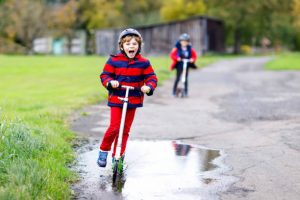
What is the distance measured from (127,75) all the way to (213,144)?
285 centimetres

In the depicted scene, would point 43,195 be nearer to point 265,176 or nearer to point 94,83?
point 265,176

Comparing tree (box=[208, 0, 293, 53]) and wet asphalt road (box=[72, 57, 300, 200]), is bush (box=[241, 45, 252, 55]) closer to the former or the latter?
tree (box=[208, 0, 293, 53])

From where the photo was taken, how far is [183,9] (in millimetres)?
68125

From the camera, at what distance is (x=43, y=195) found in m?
5.61

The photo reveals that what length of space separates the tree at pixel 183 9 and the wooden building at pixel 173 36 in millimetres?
6508

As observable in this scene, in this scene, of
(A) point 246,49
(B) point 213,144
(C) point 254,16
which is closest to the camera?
(B) point 213,144

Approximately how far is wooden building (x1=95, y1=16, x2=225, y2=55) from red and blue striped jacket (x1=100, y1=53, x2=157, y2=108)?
47755 millimetres

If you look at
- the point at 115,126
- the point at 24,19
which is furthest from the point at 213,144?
the point at 24,19

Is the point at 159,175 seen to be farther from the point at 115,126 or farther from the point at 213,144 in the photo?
the point at 213,144

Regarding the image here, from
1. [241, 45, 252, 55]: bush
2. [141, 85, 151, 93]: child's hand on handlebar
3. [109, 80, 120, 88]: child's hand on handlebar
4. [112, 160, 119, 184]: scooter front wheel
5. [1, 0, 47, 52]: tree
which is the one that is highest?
[1, 0, 47, 52]: tree

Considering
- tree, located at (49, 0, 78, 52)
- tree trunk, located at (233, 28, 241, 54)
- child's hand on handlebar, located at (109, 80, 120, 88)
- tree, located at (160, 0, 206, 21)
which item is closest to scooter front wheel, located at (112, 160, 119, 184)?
child's hand on handlebar, located at (109, 80, 120, 88)

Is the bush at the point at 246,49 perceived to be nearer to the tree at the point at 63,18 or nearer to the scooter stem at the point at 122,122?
the tree at the point at 63,18

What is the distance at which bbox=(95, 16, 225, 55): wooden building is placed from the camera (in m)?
54.9

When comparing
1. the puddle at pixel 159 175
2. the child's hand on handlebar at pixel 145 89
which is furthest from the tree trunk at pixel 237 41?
the child's hand on handlebar at pixel 145 89
